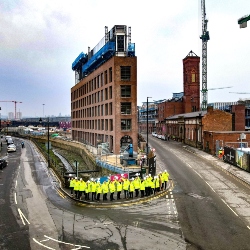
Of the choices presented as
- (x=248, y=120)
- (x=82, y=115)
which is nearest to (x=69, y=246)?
(x=82, y=115)

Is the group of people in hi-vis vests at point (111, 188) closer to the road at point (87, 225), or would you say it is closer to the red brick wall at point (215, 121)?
the road at point (87, 225)

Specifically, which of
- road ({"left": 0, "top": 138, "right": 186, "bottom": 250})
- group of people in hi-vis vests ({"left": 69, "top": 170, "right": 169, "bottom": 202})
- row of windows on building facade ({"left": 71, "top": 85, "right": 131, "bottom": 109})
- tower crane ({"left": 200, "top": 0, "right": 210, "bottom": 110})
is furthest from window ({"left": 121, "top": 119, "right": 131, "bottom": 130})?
tower crane ({"left": 200, "top": 0, "right": 210, "bottom": 110})

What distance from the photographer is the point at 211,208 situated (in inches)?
783

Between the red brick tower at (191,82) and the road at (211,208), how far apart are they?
6010 centimetres

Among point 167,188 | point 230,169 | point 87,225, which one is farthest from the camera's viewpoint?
point 230,169

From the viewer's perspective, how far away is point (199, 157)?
44.8 metres

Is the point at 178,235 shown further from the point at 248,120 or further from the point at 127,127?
the point at 248,120

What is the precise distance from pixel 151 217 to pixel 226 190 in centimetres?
992

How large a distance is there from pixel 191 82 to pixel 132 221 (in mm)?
80554

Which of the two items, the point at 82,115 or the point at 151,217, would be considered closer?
the point at 151,217

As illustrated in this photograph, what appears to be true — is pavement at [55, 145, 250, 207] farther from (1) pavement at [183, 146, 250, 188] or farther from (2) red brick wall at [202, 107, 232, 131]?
(2) red brick wall at [202, 107, 232, 131]

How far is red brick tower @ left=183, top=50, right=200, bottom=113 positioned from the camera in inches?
3632

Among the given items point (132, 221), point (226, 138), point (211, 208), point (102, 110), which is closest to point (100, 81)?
point (102, 110)

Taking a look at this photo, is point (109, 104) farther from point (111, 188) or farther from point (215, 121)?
point (111, 188)
